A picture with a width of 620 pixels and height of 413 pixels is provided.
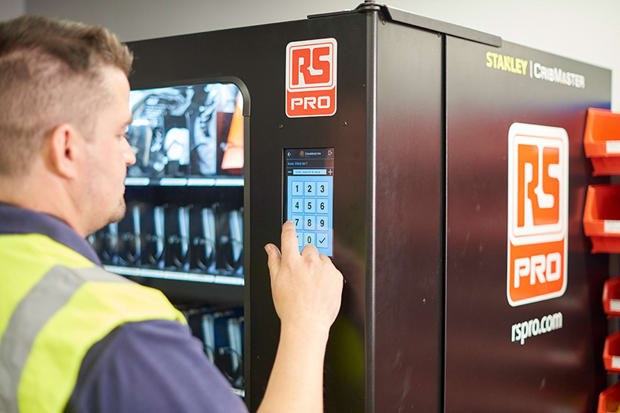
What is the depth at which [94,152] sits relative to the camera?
1.11 m

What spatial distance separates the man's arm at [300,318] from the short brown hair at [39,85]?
1.92 feet

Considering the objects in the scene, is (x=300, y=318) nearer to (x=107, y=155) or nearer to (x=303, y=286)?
(x=303, y=286)

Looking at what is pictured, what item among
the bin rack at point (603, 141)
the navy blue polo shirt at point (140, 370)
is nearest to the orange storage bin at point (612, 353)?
the bin rack at point (603, 141)

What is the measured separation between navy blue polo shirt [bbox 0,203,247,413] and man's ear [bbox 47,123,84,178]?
0.07 meters

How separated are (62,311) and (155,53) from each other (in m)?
1.10

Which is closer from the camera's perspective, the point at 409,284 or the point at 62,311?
the point at 62,311

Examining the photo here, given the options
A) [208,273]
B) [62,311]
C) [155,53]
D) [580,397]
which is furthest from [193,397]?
[580,397]

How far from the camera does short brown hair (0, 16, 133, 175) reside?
3.48ft

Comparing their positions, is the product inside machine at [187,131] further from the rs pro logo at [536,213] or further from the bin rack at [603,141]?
the bin rack at [603,141]

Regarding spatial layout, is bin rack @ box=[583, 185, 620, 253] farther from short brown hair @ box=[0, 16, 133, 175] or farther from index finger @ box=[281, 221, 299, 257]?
short brown hair @ box=[0, 16, 133, 175]

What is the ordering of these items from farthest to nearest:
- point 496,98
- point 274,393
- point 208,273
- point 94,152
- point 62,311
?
1. point 208,273
2. point 496,98
3. point 274,393
4. point 94,152
5. point 62,311

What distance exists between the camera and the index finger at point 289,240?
159 cm

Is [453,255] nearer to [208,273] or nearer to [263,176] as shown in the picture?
[263,176]

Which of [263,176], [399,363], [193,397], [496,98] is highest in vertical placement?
[496,98]
